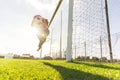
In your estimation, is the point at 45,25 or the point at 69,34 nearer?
the point at 69,34

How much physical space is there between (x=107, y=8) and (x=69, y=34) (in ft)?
29.4

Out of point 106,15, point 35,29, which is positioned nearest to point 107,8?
point 106,15

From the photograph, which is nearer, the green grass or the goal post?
the green grass

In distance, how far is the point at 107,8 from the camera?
77.4ft

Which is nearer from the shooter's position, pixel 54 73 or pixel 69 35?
pixel 54 73

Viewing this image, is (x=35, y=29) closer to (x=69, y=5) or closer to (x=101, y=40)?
(x=101, y=40)

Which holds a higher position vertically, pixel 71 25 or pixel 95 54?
pixel 71 25

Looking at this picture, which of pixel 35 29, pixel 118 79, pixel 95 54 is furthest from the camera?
pixel 35 29

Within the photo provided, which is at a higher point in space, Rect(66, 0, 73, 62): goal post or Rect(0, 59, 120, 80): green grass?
Rect(66, 0, 73, 62): goal post

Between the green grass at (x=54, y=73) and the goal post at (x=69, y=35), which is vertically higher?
the goal post at (x=69, y=35)

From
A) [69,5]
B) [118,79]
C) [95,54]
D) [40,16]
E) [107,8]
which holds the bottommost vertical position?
[118,79]

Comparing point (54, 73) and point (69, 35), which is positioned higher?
point (69, 35)

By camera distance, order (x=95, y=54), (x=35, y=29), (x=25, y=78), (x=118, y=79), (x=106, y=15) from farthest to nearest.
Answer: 1. (x=35, y=29)
2. (x=106, y=15)
3. (x=95, y=54)
4. (x=118, y=79)
5. (x=25, y=78)

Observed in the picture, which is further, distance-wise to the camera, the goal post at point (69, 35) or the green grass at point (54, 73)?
the goal post at point (69, 35)
